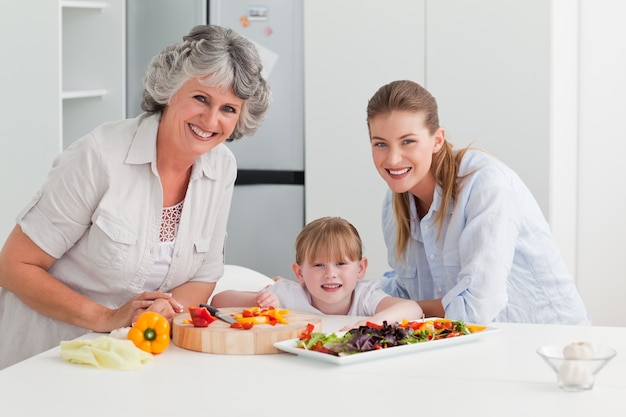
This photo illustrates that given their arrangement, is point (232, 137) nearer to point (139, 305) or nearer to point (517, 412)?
point (139, 305)

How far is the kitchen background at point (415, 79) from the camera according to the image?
3859 millimetres

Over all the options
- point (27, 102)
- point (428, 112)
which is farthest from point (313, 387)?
point (27, 102)

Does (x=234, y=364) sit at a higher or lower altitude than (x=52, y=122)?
lower

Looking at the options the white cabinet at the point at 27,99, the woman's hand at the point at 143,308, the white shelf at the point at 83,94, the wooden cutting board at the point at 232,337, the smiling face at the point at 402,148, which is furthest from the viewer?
the white shelf at the point at 83,94

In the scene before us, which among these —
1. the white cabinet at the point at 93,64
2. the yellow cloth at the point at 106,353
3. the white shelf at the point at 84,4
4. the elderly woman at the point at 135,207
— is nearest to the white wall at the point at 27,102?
the white shelf at the point at 84,4

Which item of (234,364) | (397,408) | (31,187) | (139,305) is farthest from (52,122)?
(397,408)

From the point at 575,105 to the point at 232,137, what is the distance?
227cm

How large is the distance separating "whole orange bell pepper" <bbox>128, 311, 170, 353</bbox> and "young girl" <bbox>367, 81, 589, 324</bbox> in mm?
734

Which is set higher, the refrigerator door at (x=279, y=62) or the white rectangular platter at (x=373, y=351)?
the refrigerator door at (x=279, y=62)

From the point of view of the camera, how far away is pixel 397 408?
1.59 m

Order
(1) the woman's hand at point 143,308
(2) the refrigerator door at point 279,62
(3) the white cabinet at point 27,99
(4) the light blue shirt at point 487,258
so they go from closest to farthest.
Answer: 1. (1) the woman's hand at point 143,308
2. (4) the light blue shirt at point 487,258
3. (3) the white cabinet at point 27,99
4. (2) the refrigerator door at point 279,62

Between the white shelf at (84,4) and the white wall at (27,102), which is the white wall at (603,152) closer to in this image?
the white shelf at (84,4)

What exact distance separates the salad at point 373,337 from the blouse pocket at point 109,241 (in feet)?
1.97

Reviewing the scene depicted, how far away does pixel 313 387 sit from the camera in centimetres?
172
